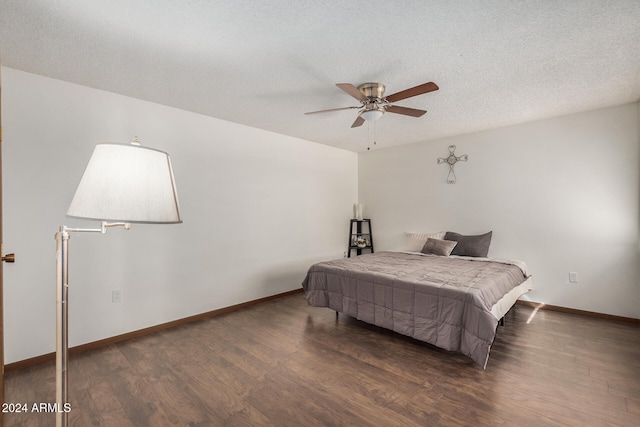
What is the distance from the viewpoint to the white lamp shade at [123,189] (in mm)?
927

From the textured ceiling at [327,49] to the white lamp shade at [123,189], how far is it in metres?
1.25

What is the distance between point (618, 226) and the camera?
3.36m

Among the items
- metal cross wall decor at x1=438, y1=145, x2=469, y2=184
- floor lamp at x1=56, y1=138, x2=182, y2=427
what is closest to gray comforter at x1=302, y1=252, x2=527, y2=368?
metal cross wall decor at x1=438, y1=145, x2=469, y2=184

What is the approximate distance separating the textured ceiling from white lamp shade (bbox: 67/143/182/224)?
1.25 meters

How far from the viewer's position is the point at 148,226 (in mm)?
3205

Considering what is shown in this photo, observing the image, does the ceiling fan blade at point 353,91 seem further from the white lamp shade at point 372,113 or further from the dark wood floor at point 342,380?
the dark wood floor at point 342,380

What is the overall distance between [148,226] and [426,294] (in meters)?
2.86

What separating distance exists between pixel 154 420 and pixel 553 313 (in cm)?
422

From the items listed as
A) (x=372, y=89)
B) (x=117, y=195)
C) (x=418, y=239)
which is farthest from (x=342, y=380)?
(x=418, y=239)

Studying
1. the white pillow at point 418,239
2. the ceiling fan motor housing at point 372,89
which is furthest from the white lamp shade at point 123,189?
the white pillow at point 418,239

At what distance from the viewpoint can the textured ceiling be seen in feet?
5.83

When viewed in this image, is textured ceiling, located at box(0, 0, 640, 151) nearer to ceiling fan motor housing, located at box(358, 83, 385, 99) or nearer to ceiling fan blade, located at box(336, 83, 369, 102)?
ceiling fan motor housing, located at box(358, 83, 385, 99)

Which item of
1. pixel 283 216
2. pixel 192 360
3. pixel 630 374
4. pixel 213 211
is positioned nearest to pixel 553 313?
pixel 630 374

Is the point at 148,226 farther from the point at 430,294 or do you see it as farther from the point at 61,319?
the point at 430,294
